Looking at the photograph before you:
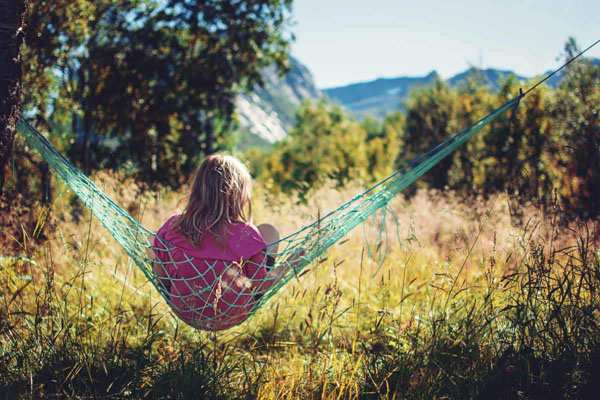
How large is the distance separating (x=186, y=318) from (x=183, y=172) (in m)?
7.70

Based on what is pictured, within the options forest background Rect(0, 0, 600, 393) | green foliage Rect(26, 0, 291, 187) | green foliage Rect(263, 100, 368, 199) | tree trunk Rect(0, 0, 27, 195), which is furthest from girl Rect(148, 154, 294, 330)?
green foliage Rect(263, 100, 368, 199)

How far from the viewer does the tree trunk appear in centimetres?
141

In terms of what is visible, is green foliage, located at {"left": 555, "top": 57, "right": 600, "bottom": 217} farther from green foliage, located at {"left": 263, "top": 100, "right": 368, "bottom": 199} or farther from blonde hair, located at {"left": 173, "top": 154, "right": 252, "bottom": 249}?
green foliage, located at {"left": 263, "top": 100, "right": 368, "bottom": 199}

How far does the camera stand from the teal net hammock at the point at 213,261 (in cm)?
157

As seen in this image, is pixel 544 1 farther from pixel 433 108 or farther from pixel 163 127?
pixel 433 108

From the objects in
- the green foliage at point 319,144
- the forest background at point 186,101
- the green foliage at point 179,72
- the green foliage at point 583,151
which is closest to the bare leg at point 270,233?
the forest background at point 186,101

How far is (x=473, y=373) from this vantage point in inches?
52.3

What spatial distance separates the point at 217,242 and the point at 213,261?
90 millimetres

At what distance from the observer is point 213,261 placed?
1624 mm

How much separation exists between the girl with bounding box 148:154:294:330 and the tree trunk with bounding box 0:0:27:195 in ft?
2.12

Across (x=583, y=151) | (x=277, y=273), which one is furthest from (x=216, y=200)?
(x=583, y=151)

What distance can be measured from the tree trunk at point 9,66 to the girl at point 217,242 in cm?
65

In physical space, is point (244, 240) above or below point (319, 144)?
below

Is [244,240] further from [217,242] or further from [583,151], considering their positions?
[583,151]
